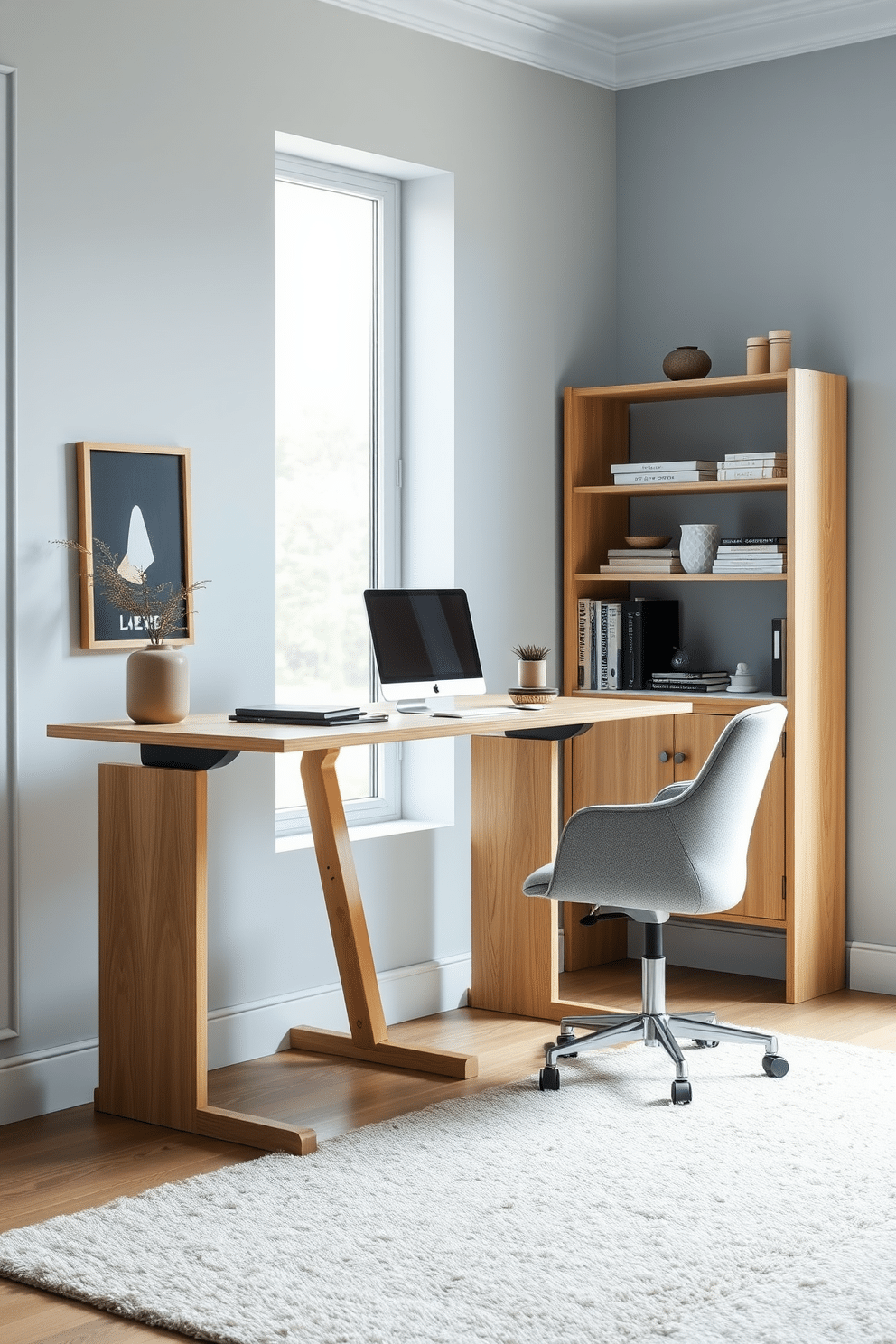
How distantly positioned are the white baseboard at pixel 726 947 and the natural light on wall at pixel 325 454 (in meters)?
1.19

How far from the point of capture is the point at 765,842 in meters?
4.62

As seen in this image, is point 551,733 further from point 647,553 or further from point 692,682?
point 647,553

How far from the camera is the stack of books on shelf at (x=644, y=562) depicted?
491 centimetres

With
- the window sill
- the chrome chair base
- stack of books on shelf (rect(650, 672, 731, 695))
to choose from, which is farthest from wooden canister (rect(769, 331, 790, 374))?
the chrome chair base

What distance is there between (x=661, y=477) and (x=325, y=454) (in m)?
1.03

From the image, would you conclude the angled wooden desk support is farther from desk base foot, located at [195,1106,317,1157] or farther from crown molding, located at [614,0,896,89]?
crown molding, located at [614,0,896,89]

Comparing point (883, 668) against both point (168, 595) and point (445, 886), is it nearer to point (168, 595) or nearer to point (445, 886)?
point (445, 886)

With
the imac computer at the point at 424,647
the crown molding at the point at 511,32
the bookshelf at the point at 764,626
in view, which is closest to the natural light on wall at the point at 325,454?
the imac computer at the point at 424,647

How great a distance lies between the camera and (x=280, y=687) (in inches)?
A: 174

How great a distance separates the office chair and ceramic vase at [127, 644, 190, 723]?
2.98 feet

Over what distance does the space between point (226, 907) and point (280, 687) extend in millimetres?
682

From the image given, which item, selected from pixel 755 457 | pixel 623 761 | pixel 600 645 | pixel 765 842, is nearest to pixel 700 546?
pixel 755 457

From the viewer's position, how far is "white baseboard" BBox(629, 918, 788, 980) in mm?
4984

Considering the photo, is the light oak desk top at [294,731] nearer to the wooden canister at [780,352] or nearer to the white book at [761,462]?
the white book at [761,462]
